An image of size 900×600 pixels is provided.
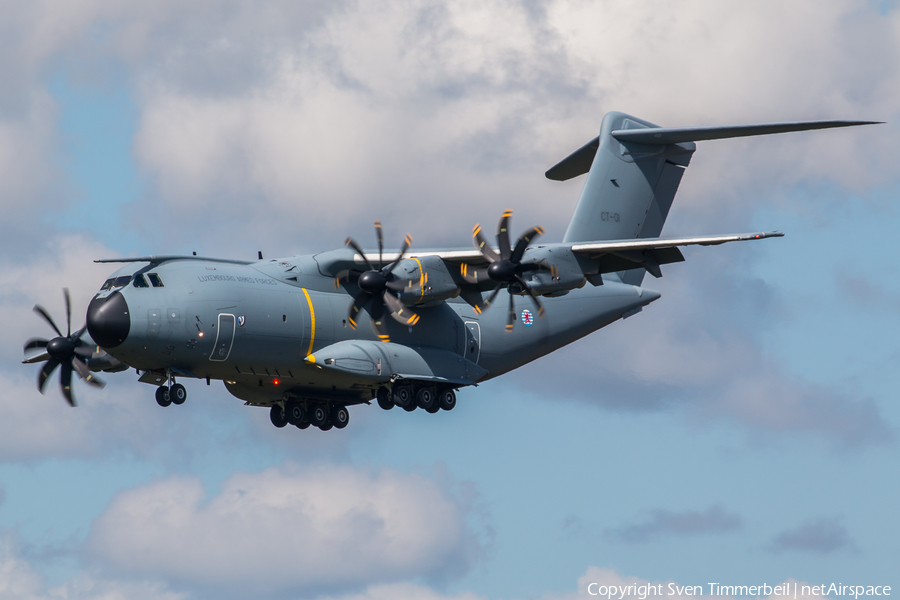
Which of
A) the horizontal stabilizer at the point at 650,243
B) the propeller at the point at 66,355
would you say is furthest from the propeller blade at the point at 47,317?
the horizontal stabilizer at the point at 650,243

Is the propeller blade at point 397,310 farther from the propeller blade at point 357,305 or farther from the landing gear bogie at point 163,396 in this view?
the landing gear bogie at point 163,396

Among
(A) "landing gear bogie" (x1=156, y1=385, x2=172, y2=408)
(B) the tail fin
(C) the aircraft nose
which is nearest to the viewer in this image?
(C) the aircraft nose

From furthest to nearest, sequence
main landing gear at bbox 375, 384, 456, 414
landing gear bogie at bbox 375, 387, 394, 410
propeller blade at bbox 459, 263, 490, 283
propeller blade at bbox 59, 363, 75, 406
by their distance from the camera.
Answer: propeller blade at bbox 59, 363, 75, 406 → landing gear bogie at bbox 375, 387, 394, 410 → main landing gear at bbox 375, 384, 456, 414 → propeller blade at bbox 459, 263, 490, 283

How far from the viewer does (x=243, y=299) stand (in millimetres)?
28250

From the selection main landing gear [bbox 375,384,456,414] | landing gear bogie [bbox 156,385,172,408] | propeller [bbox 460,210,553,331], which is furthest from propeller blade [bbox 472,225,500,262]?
landing gear bogie [bbox 156,385,172,408]

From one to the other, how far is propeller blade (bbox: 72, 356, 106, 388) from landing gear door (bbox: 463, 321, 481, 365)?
8976mm

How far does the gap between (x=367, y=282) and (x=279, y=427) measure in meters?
5.61

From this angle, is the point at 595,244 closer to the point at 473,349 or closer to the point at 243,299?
→ the point at 473,349

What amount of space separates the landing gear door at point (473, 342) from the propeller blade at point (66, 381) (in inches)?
387

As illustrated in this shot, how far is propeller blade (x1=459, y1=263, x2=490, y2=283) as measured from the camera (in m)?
29.7

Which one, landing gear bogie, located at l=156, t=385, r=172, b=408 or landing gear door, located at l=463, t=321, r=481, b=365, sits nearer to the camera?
landing gear bogie, located at l=156, t=385, r=172, b=408

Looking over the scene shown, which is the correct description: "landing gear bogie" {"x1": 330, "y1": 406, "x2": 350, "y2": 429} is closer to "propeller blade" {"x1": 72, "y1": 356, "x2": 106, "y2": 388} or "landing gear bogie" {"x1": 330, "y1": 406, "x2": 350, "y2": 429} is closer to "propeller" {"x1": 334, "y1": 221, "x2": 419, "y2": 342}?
"propeller" {"x1": 334, "y1": 221, "x2": 419, "y2": 342}

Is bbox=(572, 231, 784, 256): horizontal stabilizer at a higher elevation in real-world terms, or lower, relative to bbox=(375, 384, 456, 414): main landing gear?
higher

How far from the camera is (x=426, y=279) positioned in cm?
2944
